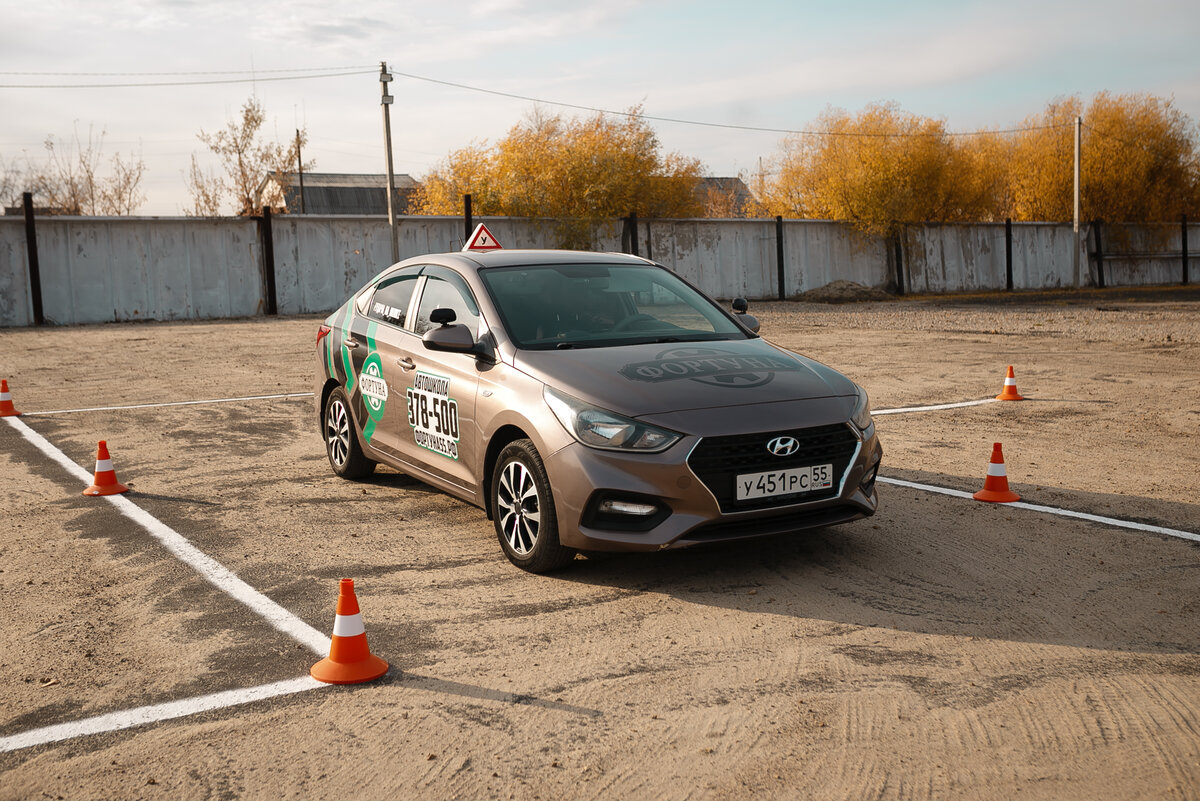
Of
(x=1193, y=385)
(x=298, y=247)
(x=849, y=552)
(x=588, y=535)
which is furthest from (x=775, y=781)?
(x=298, y=247)

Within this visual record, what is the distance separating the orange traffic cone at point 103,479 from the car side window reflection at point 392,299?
2063mm

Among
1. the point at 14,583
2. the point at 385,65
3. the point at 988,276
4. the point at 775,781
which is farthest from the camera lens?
the point at 988,276

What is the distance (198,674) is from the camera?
4168 mm

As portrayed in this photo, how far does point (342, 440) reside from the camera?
7.72 m

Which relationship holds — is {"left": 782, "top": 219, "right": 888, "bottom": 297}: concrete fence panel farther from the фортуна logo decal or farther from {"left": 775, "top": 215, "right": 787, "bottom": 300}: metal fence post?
the фортуна logo decal

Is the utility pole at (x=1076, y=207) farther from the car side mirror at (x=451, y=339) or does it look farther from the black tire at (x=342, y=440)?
the car side mirror at (x=451, y=339)

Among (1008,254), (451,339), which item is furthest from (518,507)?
(1008,254)

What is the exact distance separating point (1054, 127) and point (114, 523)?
47150mm

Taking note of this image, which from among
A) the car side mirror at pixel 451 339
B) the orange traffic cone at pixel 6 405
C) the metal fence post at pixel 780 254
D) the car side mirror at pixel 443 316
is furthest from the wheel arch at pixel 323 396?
the metal fence post at pixel 780 254

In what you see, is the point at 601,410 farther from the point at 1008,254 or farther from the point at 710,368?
the point at 1008,254

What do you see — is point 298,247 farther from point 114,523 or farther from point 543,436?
point 543,436

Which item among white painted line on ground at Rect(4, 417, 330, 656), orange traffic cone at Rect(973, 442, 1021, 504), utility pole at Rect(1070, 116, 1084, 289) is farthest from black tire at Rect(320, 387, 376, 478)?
utility pole at Rect(1070, 116, 1084, 289)

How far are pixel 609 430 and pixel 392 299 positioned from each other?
2683 mm

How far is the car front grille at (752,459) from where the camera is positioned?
4961mm
